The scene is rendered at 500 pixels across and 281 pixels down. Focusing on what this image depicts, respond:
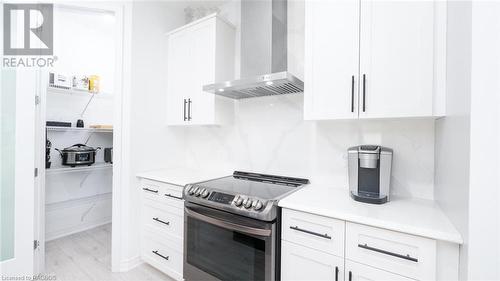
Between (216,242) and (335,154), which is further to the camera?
(335,154)

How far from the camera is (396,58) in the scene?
4.03 ft

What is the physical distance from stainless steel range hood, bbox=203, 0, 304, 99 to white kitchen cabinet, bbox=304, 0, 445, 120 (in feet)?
0.96

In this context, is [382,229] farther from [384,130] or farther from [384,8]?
[384,8]

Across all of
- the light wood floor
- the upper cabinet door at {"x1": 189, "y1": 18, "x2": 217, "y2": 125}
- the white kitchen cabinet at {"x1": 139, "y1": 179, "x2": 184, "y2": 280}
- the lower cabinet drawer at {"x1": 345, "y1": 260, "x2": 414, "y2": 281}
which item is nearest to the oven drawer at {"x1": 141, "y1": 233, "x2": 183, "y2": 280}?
the white kitchen cabinet at {"x1": 139, "y1": 179, "x2": 184, "y2": 280}

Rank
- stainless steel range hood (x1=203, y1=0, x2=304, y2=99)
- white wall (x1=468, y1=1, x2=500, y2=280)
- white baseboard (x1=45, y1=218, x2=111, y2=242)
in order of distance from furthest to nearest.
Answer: white baseboard (x1=45, y1=218, x2=111, y2=242) → stainless steel range hood (x1=203, y1=0, x2=304, y2=99) → white wall (x1=468, y1=1, x2=500, y2=280)

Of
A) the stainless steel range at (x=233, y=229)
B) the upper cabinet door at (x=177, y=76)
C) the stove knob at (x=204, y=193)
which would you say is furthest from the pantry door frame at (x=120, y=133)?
the stove knob at (x=204, y=193)

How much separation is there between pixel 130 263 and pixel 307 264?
1838 mm

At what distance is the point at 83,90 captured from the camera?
2.80 m

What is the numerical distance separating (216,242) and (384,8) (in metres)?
1.82

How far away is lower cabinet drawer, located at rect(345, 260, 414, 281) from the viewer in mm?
1036

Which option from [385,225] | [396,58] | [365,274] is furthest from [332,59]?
[365,274]

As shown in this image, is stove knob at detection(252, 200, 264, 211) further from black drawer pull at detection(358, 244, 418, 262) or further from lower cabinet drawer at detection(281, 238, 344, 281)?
black drawer pull at detection(358, 244, 418, 262)

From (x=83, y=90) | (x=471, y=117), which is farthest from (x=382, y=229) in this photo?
(x=83, y=90)

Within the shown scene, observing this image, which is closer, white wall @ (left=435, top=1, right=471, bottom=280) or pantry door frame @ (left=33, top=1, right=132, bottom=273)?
white wall @ (left=435, top=1, right=471, bottom=280)
